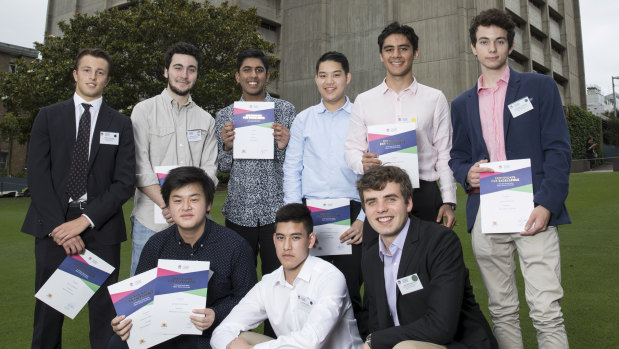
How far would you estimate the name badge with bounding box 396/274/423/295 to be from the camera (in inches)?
105

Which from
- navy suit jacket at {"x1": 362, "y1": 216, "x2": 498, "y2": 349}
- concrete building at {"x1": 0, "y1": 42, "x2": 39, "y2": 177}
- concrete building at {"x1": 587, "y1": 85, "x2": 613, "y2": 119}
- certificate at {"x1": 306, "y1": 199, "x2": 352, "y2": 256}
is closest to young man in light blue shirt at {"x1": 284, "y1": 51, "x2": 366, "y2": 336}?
certificate at {"x1": 306, "y1": 199, "x2": 352, "y2": 256}

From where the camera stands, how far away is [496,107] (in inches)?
123

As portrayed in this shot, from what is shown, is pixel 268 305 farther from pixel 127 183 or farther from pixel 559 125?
pixel 559 125

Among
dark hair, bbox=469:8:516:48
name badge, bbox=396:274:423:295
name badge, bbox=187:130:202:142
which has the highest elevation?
dark hair, bbox=469:8:516:48

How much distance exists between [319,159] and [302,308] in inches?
50.5

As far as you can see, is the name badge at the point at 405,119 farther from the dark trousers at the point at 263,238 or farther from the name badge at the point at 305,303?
the name badge at the point at 305,303

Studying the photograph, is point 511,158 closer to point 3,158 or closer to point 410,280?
point 410,280

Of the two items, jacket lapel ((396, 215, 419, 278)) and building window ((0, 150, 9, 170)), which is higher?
building window ((0, 150, 9, 170))

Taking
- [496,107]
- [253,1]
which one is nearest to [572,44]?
[253,1]

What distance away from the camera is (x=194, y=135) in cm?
398

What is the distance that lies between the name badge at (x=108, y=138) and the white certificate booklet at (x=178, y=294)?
1.12 meters

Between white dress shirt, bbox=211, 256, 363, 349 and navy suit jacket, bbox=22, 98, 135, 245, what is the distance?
121cm

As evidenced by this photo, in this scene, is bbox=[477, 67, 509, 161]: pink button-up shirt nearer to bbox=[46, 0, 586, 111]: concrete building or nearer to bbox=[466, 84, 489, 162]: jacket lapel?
bbox=[466, 84, 489, 162]: jacket lapel

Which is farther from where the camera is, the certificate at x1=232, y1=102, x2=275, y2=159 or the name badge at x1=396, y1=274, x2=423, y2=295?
the certificate at x1=232, y1=102, x2=275, y2=159
